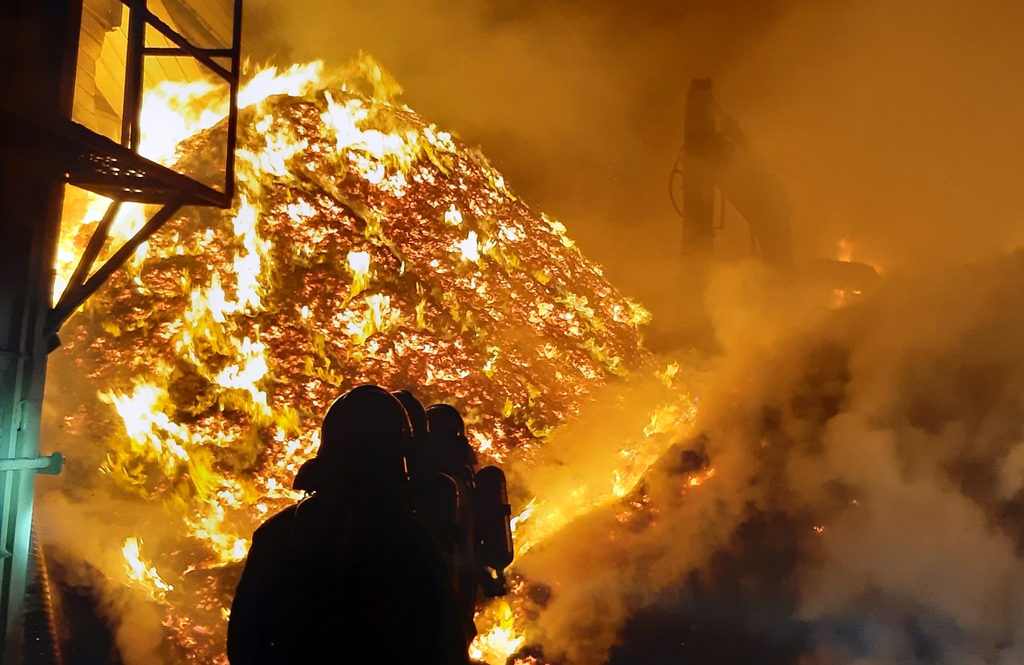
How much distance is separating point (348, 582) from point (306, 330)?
228 inches

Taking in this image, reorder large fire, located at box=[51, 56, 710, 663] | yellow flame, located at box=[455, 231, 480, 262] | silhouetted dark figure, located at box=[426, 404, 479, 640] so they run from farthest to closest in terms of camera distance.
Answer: yellow flame, located at box=[455, 231, 480, 262] → large fire, located at box=[51, 56, 710, 663] → silhouetted dark figure, located at box=[426, 404, 479, 640]

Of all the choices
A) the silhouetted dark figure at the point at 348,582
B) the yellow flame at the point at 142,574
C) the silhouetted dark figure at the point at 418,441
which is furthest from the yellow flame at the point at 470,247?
the silhouetted dark figure at the point at 348,582

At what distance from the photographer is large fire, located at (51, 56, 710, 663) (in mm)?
6559

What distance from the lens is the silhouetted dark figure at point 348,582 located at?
1.95 metres

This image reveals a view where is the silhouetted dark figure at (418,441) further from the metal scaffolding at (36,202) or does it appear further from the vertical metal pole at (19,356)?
the vertical metal pole at (19,356)

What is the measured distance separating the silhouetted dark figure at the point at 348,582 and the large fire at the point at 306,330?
4114 mm

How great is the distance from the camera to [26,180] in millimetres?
4215

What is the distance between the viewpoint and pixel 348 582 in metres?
1.98

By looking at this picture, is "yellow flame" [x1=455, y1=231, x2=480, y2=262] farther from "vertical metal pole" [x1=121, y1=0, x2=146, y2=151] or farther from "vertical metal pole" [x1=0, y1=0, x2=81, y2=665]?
"vertical metal pole" [x1=0, y1=0, x2=81, y2=665]

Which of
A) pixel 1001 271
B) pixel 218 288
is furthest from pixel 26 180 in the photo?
pixel 1001 271

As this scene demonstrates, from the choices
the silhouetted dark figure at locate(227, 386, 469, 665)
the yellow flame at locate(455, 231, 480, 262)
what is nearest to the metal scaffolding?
the silhouetted dark figure at locate(227, 386, 469, 665)

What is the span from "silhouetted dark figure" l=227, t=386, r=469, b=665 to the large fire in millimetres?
4114

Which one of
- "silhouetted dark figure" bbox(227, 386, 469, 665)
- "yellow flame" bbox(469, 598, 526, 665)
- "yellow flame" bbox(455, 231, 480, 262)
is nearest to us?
"silhouetted dark figure" bbox(227, 386, 469, 665)

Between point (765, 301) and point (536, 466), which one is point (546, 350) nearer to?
point (536, 466)
